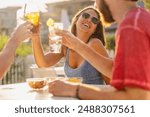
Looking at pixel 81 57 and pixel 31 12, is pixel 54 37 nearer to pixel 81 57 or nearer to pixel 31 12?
pixel 31 12

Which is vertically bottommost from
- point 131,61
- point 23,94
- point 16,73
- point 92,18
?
point 16,73

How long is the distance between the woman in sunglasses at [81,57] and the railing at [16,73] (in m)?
2.37

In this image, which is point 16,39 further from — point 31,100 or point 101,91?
point 101,91

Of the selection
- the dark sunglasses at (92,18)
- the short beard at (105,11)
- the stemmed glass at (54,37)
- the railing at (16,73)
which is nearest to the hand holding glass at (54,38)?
the stemmed glass at (54,37)

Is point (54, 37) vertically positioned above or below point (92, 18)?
below

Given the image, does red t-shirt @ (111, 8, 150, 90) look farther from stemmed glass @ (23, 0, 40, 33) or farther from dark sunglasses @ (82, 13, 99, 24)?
dark sunglasses @ (82, 13, 99, 24)

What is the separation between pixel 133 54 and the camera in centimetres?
98

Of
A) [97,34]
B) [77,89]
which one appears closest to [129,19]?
[77,89]

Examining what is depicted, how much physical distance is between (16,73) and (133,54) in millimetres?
4173

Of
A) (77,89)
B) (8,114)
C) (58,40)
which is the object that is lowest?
(8,114)

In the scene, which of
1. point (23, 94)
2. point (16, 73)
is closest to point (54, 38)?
point (23, 94)

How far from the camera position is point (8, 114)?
136cm

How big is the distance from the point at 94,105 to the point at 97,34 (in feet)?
3.69

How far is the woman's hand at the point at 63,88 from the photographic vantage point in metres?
1.19
